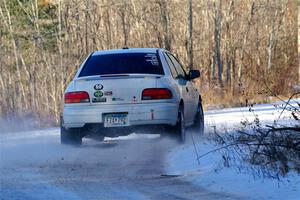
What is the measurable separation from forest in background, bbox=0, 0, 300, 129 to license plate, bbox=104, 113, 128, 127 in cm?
1278

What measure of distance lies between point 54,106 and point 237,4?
64.1 feet

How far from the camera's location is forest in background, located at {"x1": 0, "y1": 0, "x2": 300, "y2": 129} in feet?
94.7

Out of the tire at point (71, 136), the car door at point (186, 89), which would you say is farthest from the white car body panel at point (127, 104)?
the car door at point (186, 89)

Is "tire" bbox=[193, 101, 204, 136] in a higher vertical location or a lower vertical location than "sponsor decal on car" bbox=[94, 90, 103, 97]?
lower

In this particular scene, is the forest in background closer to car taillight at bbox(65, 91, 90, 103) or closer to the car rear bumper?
car taillight at bbox(65, 91, 90, 103)

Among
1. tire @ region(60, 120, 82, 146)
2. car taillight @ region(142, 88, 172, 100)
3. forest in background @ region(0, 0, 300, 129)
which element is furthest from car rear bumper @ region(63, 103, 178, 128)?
forest in background @ region(0, 0, 300, 129)

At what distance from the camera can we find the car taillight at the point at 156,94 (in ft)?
35.3

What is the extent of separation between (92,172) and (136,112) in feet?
8.13

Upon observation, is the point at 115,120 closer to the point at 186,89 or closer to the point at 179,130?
the point at 179,130

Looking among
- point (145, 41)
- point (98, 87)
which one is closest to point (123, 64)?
point (98, 87)

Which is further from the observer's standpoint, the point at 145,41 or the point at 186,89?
the point at 145,41

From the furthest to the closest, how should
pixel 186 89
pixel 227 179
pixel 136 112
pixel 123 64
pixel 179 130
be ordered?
pixel 186 89 → pixel 123 64 → pixel 179 130 → pixel 136 112 → pixel 227 179

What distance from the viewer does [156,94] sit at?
10789 millimetres

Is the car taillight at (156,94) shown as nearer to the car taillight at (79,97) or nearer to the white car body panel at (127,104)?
the white car body panel at (127,104)
